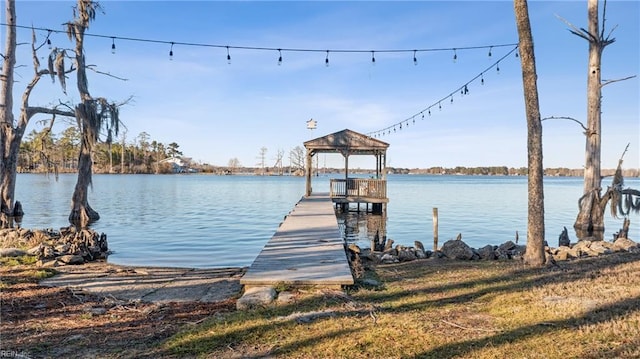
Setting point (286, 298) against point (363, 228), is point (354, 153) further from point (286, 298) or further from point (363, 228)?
point (286, 298)

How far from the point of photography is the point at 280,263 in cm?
751

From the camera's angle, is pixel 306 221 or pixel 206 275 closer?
pixel 206 275

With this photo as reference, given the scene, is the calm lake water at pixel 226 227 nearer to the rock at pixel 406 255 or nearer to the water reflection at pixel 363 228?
the water reflection at pixel 363 228

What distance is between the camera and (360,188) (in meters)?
24.9

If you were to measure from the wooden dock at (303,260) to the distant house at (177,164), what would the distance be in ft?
389

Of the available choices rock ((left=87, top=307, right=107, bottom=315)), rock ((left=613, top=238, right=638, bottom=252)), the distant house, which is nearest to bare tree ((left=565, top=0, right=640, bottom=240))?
rock ((left=613, top=238, right=638, bottom=252))

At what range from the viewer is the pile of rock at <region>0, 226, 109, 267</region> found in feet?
32.3

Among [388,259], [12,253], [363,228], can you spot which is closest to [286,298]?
[388,259]

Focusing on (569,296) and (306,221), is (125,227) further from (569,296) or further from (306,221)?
(569,296)

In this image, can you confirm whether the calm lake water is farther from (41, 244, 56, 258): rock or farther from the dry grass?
the dry grass

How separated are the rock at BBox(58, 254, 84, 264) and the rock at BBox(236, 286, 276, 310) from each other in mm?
5808

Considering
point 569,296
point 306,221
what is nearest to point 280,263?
point 569,296

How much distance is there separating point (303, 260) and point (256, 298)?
237cm

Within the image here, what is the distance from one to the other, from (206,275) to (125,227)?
43.1 feet
